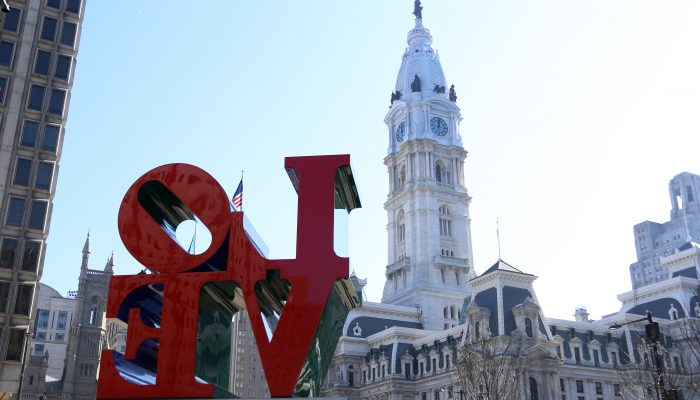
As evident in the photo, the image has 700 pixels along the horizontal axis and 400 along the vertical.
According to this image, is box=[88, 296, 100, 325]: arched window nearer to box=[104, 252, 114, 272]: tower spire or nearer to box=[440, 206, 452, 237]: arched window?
box=[104, 252, 114, 272]: tower spire

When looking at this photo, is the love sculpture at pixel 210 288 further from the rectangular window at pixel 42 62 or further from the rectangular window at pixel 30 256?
the rectangular window at pixel 42 62

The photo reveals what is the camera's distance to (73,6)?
5906cm

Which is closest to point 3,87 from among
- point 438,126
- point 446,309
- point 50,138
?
point 50,138

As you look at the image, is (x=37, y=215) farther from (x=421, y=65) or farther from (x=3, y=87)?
(x=421, y=65)

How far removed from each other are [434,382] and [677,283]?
123 ft

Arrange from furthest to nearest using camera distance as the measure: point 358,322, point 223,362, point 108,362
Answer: point 358,322
point 223,362
point 108,362

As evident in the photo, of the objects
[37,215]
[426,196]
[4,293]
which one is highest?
[426,196]

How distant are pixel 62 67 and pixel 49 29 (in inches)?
130

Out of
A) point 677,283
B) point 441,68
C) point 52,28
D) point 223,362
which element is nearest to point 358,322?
point 677,283

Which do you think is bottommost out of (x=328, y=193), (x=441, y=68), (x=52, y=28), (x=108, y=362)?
(x=108, y=362)

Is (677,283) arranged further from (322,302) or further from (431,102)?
(322,302)

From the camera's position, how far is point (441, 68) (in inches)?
6196

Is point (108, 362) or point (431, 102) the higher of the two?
point (431, 102)

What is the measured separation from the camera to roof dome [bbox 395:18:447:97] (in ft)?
501
